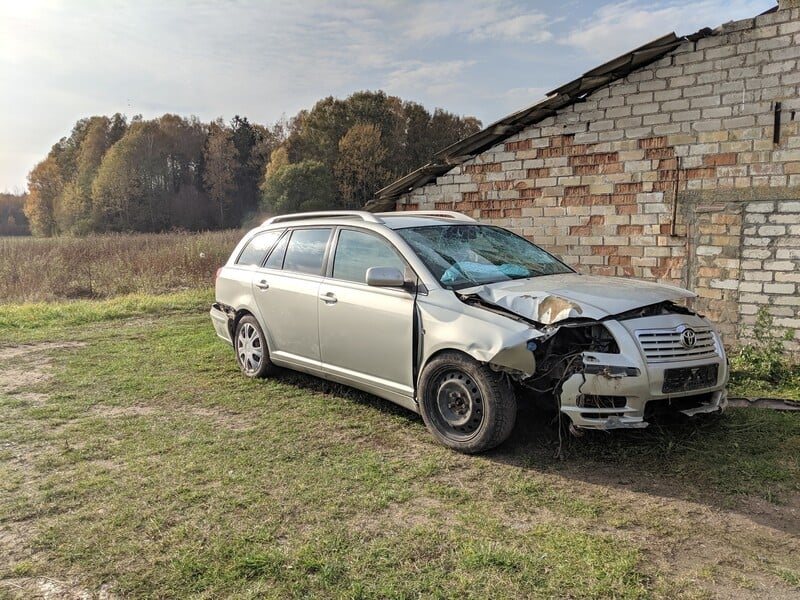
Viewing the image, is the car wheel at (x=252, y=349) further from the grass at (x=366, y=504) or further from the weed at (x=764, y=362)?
the weed at (x=764, y=362)

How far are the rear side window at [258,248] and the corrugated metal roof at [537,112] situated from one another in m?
3.02

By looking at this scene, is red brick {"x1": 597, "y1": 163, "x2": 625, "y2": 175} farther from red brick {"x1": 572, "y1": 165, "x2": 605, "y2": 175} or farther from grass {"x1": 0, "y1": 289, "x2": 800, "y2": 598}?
grass {"x1": 0, "y1": 289, "x2": 800, "y2": 598}

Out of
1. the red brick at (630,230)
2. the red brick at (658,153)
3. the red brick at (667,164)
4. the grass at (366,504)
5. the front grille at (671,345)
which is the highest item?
the red brick at (658,153)

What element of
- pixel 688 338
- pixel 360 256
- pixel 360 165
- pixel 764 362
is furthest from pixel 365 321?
pixel 360 165

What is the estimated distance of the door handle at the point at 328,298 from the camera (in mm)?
5188

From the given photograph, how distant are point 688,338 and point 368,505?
245 centimetres

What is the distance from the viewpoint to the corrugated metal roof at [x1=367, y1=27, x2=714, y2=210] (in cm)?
679

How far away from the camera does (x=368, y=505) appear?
346 cm

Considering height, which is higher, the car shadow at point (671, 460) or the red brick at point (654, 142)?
the red brick at point (654, 142)

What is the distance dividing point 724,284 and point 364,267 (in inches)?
172

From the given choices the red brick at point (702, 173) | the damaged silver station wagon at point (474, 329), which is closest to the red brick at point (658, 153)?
the red brick at point (702, 173)

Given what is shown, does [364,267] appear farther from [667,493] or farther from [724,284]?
[724,284]

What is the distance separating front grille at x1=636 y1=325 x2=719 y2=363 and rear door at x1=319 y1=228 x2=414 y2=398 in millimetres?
1675

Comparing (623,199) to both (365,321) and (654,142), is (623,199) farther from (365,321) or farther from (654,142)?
(365,321)
